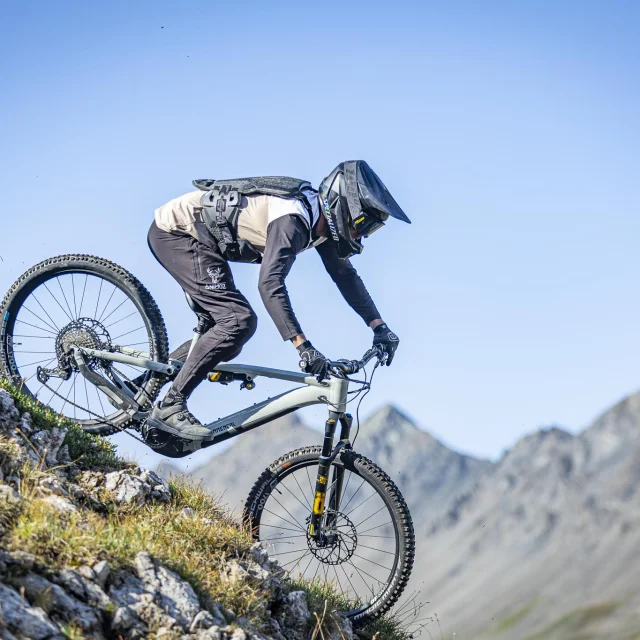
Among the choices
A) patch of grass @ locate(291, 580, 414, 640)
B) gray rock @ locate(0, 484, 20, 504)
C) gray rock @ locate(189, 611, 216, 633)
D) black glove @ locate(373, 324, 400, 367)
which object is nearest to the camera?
gray rock @ locate(189, 611, 216, 633)

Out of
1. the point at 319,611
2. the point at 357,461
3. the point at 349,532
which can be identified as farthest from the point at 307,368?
the point at 319,611

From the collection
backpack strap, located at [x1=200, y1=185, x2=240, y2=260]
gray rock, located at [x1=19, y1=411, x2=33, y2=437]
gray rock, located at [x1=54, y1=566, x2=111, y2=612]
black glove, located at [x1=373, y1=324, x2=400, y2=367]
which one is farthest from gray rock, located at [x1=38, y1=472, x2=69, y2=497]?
black glove, located at [x1=373, y1=324, x2=400, y2=367]

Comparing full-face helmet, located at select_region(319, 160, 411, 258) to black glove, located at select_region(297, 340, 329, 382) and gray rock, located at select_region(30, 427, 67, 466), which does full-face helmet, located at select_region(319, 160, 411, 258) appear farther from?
gray rock, located at select_region(30, 427, 67, 466)

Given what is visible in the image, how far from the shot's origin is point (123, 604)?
6.39 m

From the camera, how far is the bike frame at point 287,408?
8578 millimetres

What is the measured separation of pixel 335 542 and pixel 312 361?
1.74m

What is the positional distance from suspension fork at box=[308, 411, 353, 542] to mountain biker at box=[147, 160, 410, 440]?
0.60m

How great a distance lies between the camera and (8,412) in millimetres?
8609

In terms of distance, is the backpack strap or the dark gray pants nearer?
the dark gray pants

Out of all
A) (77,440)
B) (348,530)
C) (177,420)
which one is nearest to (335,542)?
(348,530)

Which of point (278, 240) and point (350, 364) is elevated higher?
point (278, 240)

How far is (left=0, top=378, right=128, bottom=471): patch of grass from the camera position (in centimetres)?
873

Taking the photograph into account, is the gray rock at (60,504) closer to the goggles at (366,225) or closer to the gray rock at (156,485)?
the gray rock at (156,485)

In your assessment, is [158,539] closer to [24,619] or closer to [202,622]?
[202,622]
